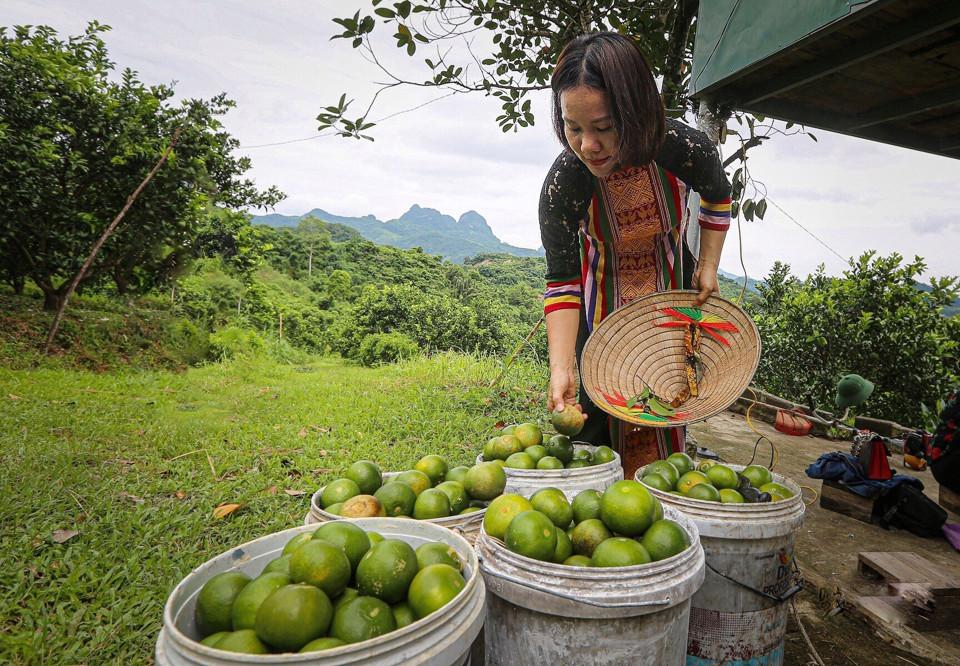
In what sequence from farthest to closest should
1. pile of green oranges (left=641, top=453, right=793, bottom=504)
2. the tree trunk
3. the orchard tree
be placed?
the tree trunk, the orchard tree, pile of green oranges (left=641, top=453, right=793, bottom=504)

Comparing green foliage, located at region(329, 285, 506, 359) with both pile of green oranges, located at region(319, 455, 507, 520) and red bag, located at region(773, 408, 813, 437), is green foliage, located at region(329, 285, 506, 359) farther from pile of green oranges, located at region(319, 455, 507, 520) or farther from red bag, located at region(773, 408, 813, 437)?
pile of green oranges, located at region(319, 455, 507, 520)

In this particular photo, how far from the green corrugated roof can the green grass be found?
3530mm

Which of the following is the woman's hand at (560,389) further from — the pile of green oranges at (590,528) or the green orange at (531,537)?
the green orange at (531,537)

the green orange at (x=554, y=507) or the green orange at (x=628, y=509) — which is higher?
the green orange at (x=628, y=509)

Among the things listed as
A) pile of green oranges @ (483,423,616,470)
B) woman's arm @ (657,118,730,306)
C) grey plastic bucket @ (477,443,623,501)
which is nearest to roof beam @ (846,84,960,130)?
woman's arm @ (657,118,730,306)

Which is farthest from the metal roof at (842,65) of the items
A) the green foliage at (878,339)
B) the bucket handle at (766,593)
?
the green foliage at (878,339)

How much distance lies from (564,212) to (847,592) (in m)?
2.57

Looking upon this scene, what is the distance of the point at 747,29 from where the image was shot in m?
2.87

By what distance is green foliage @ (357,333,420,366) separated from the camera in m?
11.8

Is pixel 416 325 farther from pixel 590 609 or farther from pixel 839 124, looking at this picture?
pixel 590 609

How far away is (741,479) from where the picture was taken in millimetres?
2264

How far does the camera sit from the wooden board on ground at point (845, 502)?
12.7ft

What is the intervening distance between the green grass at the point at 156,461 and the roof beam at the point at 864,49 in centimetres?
361

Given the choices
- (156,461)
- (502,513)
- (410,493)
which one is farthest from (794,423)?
(156,461)
